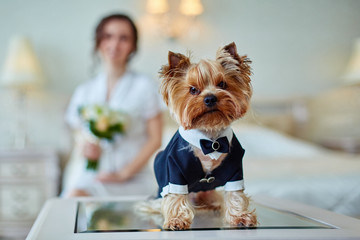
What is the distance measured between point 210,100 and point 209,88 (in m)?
0.03

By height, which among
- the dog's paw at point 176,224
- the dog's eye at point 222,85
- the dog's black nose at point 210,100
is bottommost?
the dog's paw at point 176,224

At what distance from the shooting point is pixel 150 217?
0.92 meters

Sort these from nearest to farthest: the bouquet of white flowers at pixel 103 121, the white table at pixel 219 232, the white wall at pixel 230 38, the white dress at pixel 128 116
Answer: the white table at pixel 219 232 → the bouquet of white flowers at pixel 103 121 → the white dress at pixel 128 116 → the white wall at pixel 230 38

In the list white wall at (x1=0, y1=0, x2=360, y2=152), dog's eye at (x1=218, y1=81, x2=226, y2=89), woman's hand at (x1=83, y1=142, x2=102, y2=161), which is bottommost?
woman's hand at (x1=83, y1=142, x2=102, y2=161)

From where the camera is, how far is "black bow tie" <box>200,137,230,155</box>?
791 millimetres

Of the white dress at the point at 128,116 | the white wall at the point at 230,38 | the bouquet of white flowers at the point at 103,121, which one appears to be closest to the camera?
the bouquet of white flowers at the point at 103,121

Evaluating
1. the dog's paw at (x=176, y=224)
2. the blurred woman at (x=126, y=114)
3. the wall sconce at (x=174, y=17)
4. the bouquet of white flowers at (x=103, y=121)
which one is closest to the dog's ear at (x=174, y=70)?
the dog's paw at (x=176, y=224)

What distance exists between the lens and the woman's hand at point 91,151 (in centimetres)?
198

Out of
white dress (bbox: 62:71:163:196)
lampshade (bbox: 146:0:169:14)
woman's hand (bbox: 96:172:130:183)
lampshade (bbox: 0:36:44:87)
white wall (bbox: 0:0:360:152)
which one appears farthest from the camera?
lampshade (bbox: 146:0:169:14)

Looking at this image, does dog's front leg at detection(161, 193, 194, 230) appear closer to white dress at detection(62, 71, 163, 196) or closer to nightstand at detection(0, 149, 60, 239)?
white dress at detection(62, 71, 163, 196)

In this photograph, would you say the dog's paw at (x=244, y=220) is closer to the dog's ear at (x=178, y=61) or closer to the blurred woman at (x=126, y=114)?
the dog's ear at (x=178, y=61)

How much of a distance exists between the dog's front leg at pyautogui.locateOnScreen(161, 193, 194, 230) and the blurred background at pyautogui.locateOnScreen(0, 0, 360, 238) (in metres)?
2.47

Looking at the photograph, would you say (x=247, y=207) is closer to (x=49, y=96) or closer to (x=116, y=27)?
(x=116, y=27)

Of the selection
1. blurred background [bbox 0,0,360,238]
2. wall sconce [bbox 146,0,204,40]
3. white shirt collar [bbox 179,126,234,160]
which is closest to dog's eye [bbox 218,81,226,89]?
white shirt collar [bbox 179,126,234,160]
